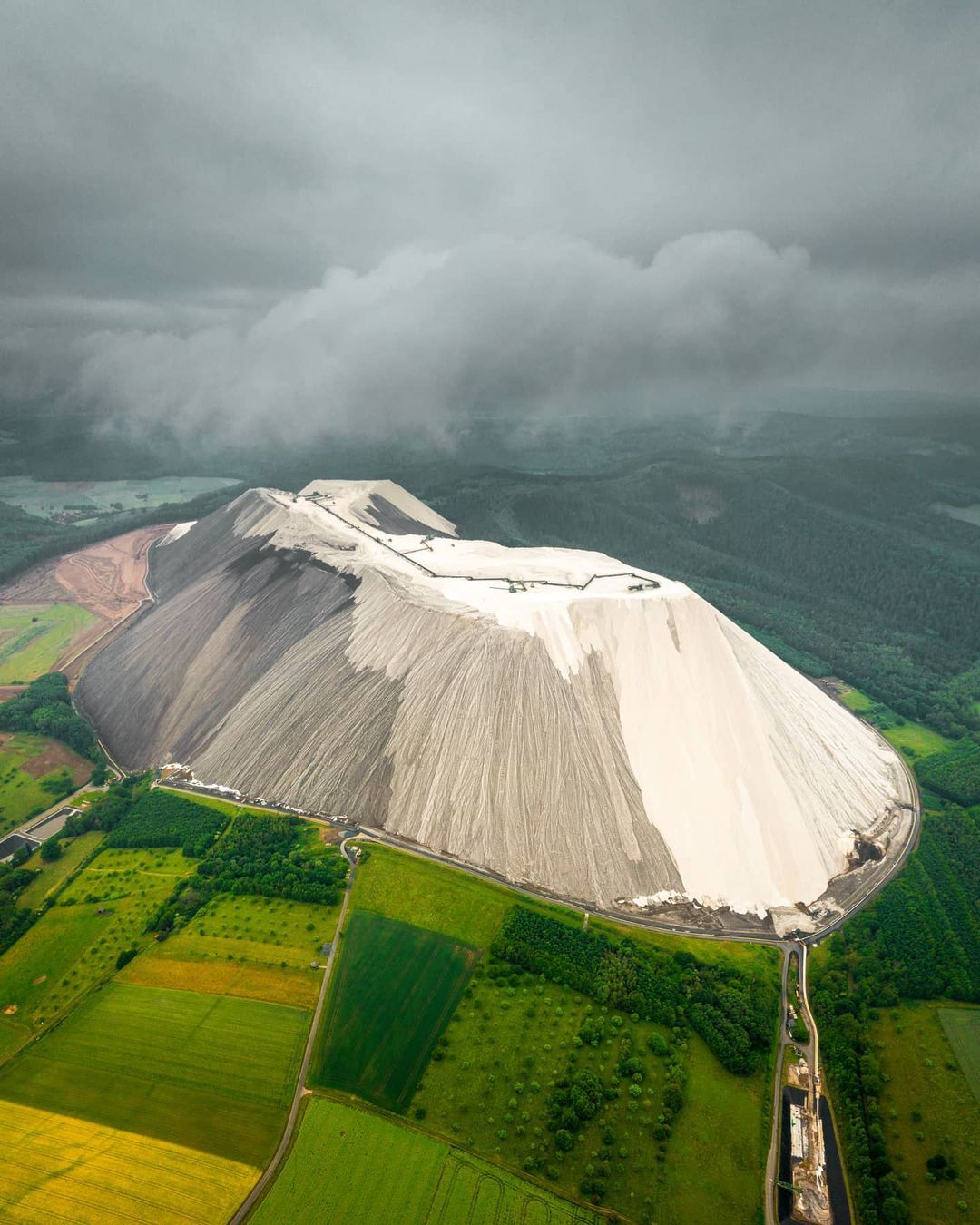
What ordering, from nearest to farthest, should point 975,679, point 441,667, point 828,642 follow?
point 441,667, point 975,679, point 828,642

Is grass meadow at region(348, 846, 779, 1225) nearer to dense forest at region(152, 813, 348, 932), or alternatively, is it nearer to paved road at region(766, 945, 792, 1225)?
paved road at region(766, 945, 792, 1225)

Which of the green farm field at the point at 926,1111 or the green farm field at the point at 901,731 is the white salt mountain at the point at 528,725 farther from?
the green farm field at the point at 926,1111

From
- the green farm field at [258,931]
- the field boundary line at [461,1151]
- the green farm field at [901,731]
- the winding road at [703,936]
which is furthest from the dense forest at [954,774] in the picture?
the green farm field at [258,931]

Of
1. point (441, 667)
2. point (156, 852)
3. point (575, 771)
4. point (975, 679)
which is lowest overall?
point (975, 679)

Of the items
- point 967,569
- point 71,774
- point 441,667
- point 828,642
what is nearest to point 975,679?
point 828,642

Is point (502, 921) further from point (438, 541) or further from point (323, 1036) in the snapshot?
point (438, 541)

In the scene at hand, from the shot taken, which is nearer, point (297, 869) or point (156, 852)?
point (297, 869)

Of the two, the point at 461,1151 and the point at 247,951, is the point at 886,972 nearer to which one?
the point at 461,1151
